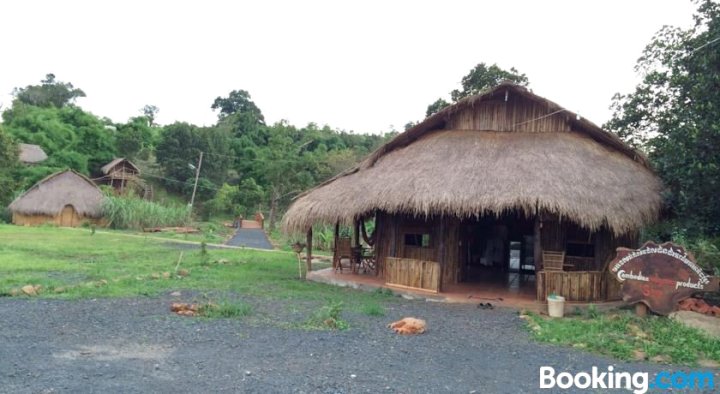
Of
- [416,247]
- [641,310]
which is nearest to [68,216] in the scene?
[416,247]

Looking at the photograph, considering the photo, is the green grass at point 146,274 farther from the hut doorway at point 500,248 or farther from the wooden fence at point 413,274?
the hut doorway at point 500,248

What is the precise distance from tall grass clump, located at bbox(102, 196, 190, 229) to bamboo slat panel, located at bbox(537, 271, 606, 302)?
28654 mm

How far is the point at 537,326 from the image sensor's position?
365 inches

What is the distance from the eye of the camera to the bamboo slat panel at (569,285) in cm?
1121

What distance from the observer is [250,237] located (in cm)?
3131

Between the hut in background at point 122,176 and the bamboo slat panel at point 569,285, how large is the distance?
39.0m

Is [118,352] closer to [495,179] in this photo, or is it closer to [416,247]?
[495,179]

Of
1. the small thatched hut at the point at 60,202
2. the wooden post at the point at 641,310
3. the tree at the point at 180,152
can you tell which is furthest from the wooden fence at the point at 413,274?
the tree at the point at 180,152

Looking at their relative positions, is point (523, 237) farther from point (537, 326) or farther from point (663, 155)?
point (537, 326)

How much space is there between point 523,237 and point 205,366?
11.5 m

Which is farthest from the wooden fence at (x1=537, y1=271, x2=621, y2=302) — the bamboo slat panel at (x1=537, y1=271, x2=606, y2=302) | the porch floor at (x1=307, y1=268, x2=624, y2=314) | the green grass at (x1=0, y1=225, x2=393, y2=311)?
the green grass at (x1=0, y1=225, x2=393, y2=311)

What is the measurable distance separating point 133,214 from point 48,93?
39.0 metres

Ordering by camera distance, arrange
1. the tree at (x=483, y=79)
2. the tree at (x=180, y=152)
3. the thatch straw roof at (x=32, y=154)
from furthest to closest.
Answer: the tree at (x=180, y=152)
the thatch straw roof at (x=32, y=154)
the tree at (x=483, y=79)

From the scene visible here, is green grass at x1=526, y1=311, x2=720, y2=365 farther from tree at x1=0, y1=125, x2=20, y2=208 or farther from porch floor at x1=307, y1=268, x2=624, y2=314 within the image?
tree at x1=0, y1=125, x2=20, y2=208
